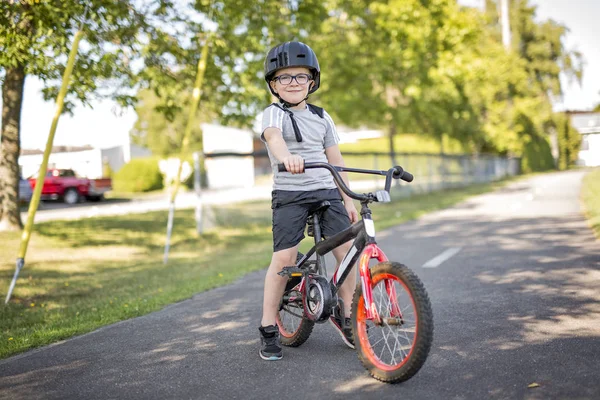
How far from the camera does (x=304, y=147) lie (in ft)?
13.6

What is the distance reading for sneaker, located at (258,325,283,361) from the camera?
Answer: 418 centimetres

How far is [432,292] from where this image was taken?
6.10 m

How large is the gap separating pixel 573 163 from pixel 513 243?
199ft

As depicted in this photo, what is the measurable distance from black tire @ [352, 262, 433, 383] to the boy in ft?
1.19

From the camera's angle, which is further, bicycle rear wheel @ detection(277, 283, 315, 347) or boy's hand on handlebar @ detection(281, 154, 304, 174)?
bicycle rear wheel @ detection(277, 283, 315, 347)

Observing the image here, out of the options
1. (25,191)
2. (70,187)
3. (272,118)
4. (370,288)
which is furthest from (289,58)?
(70,187)

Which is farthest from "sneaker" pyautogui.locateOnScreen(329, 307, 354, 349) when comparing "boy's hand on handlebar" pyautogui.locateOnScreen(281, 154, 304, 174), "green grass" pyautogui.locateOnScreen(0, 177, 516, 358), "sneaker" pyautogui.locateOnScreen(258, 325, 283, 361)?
"green grass" pyautogui.locateOnScreen(0, 177, 516, 358)

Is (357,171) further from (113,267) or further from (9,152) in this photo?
(9,152)

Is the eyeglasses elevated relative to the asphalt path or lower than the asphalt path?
elevated

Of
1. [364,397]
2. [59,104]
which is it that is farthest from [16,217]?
[364,397]

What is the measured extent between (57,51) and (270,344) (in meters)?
6.26

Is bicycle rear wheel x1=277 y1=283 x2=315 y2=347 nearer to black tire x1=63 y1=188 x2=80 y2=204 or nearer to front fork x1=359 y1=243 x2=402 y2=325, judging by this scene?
front fork x1=359 y1=243 x2=402 y2=325

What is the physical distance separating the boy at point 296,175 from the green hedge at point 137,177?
107ft

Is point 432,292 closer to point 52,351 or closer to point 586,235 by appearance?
point 52,351
